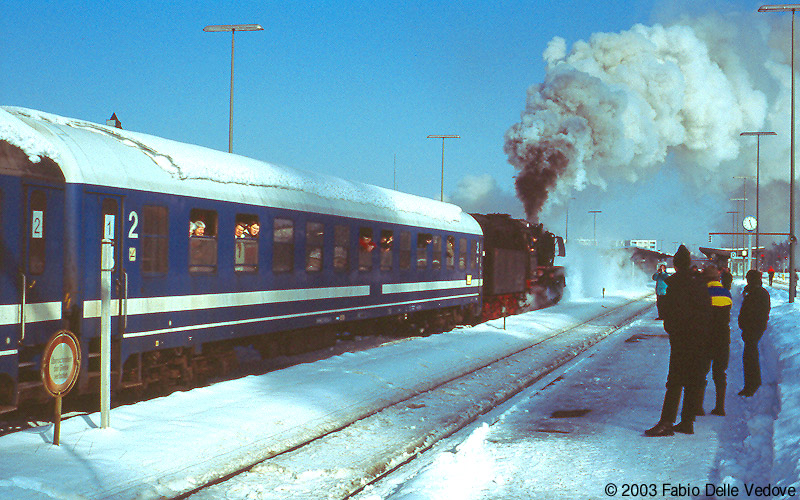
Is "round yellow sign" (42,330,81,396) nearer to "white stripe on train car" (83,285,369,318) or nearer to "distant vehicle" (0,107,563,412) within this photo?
"distant vehicle" (0,107,563,412)

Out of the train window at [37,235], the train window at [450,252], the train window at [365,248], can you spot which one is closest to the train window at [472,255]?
the train window at [450,252]

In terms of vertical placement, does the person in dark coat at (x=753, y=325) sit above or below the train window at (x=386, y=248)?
below

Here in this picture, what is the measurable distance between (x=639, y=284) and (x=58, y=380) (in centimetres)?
6733

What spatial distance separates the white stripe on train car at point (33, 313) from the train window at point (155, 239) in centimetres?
149

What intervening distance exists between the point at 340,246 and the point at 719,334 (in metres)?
7.89

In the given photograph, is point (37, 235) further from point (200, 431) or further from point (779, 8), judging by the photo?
point (779, 8)

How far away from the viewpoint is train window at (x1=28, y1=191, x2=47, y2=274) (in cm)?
875

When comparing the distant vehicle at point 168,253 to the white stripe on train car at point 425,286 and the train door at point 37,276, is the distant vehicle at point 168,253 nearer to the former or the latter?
the train door at point 37,276

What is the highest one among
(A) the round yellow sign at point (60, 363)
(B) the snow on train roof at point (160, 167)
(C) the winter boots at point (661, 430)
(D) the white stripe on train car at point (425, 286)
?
(B) the snow on train roof at point (160, 167)

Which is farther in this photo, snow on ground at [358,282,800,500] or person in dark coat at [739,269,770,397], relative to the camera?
person in dark coat at [739,269,770,397]

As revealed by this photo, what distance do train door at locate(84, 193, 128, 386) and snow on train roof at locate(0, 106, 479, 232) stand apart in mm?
270

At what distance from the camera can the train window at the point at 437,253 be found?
21.2 metres

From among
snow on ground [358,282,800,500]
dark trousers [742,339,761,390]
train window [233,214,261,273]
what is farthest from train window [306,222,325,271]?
dark trousers [742,339,761,390]

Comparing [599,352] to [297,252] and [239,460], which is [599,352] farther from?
[239,460]
